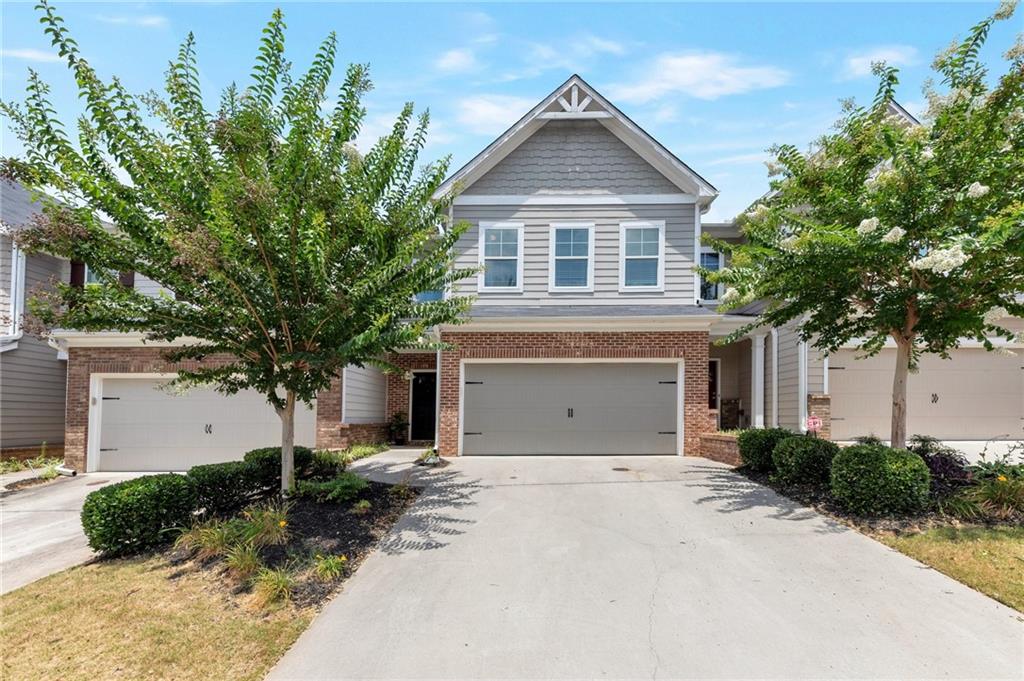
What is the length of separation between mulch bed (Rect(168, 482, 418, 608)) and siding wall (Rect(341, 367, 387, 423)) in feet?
16.8

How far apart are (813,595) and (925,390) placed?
10751 millimetres

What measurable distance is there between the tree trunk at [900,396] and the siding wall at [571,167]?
6.66 m

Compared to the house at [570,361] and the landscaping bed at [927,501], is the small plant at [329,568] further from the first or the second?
the house at [570,361]

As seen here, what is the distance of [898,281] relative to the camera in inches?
286

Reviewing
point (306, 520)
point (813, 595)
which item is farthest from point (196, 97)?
point (813, 595)

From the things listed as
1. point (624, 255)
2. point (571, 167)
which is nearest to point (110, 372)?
point (571, 167)

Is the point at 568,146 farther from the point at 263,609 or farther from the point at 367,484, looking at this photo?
the point at 263,609

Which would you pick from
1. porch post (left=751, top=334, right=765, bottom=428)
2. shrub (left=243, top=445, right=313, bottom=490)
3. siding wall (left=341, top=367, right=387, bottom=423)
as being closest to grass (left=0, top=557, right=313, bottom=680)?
shrub (left=243, top=445, right=313, bottom=490)

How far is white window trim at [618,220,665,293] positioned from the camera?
1280cm

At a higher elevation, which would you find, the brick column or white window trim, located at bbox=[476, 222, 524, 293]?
white window trim, located at bbox=[476, 222, 524, 293]

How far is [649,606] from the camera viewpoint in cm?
473

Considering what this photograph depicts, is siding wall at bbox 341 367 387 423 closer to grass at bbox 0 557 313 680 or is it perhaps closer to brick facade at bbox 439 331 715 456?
brick facade at bbox 439 331 715 456

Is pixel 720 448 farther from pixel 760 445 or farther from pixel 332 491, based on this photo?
pixel 332 491

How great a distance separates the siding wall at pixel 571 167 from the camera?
13102mm
